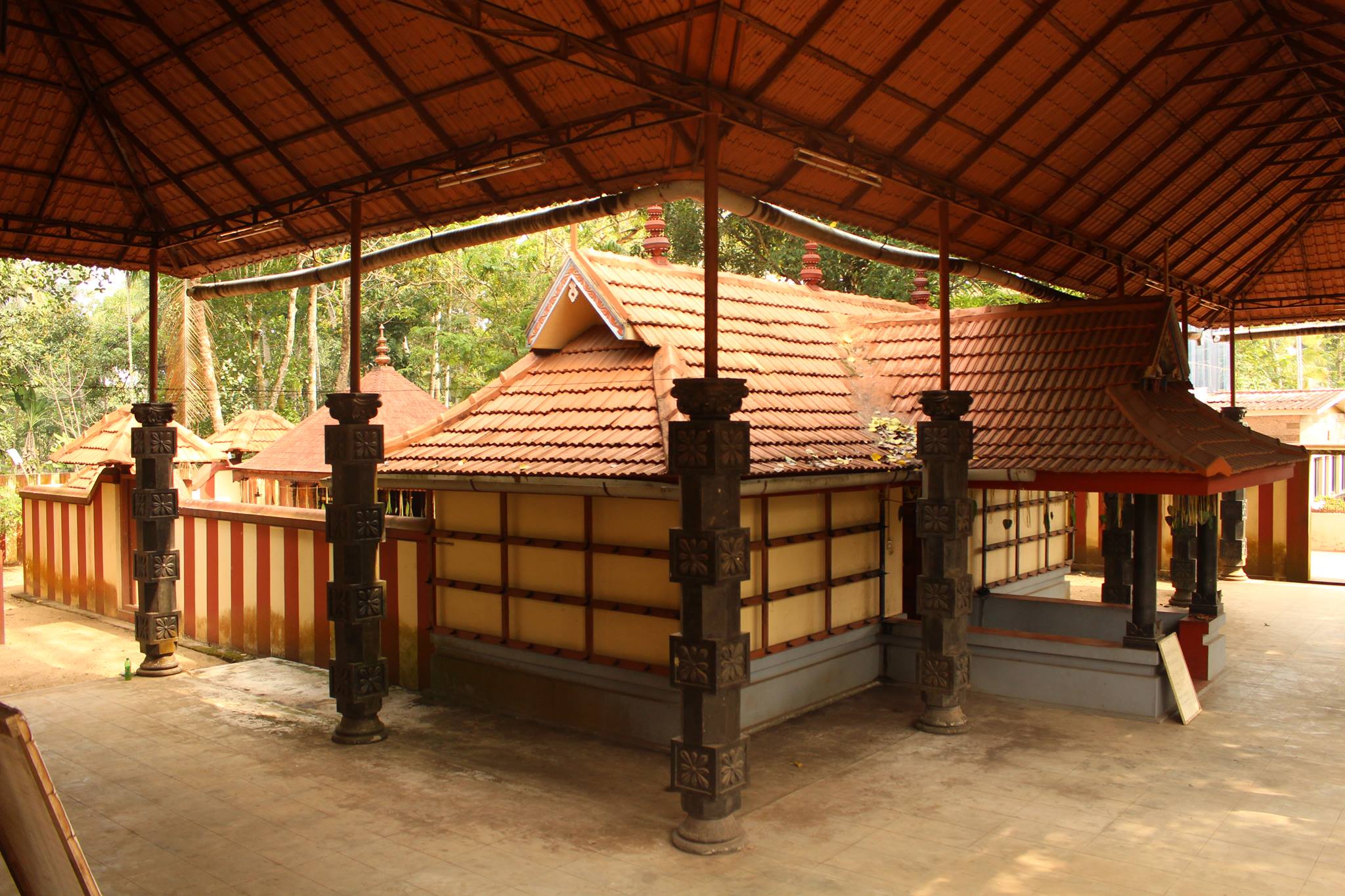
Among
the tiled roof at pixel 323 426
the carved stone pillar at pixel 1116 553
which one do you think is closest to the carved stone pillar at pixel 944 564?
the carved stone pillar at pixel 1116 553

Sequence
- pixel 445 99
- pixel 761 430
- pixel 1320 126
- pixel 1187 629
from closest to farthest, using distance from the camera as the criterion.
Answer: pixel 445 99, pixel 761 430, pixel 1187 629, pixel 1320 126

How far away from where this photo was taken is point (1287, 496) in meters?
17.7

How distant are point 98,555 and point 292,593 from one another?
548cm

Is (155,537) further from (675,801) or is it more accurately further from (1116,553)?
(1116,553)

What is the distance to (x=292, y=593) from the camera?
40.1 ft

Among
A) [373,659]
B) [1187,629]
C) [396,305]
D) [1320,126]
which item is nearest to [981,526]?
[1187,629]

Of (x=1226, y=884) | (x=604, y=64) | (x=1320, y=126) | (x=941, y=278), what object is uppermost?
(x=1320, y=126)

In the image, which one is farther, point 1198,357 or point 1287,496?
point 1198,357

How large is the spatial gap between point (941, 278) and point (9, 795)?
27.4 ft

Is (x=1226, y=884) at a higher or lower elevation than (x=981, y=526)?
lower

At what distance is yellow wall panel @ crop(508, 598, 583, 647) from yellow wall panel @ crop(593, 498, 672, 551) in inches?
31.1

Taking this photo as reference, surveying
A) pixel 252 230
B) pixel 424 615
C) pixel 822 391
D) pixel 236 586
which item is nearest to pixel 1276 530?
pixel 822 391

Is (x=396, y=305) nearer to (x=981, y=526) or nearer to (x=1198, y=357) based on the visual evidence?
(x=981, y=526)

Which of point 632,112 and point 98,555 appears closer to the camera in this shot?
point 632,112
